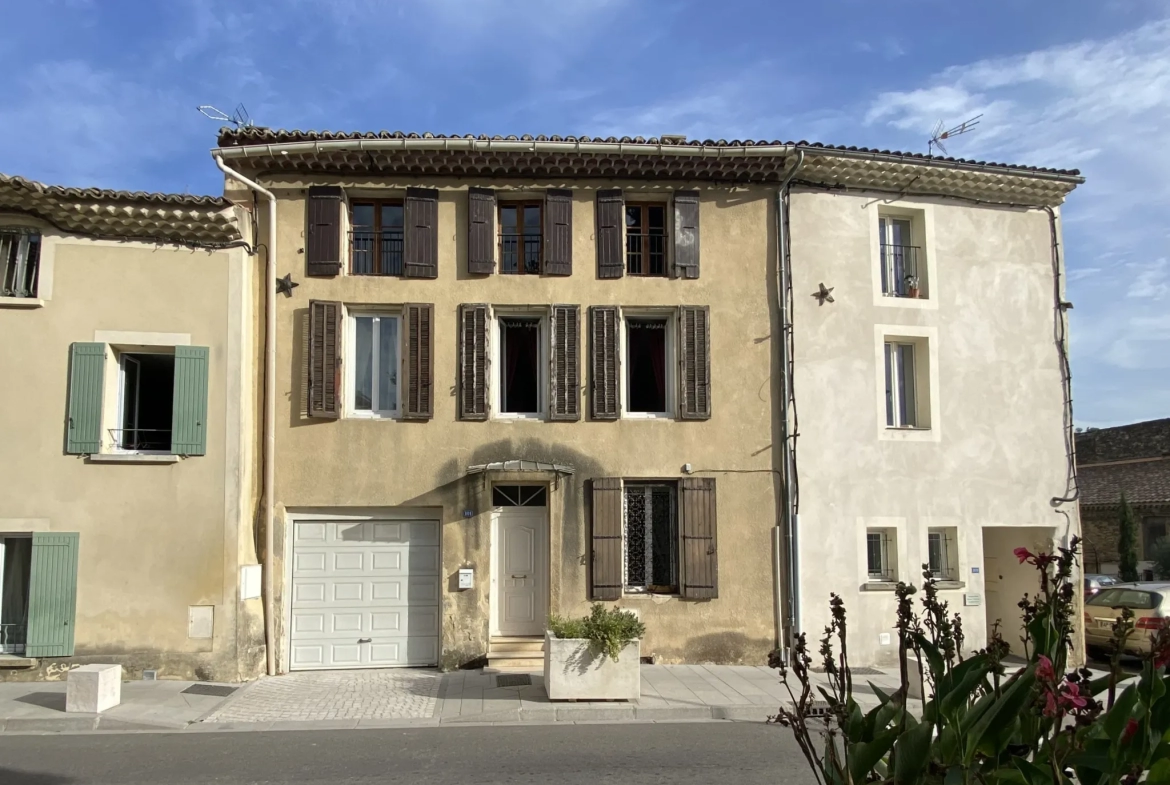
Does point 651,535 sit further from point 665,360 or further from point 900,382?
point 900,382

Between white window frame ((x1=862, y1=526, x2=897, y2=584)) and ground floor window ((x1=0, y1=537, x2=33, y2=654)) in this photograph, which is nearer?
ground floor window ((x1=0, y1=537, x2=33, y2=654))

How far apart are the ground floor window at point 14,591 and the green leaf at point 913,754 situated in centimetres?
1185

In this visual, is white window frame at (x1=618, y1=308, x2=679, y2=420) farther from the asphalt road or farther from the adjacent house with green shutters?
the adjacent house with green shutters

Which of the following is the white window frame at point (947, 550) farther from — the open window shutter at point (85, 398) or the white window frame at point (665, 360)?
the open window shutter at point (85, 398)

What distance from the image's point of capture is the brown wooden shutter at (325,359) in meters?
11.8

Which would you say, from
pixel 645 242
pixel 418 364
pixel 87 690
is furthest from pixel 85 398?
pixel 645 242

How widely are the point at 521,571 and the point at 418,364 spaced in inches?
131

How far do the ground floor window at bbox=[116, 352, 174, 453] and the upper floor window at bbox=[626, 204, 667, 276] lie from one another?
22.0 feet

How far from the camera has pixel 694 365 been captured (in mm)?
12484

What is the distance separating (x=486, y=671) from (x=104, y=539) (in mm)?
5238

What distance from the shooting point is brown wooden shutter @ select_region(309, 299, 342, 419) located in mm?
11820

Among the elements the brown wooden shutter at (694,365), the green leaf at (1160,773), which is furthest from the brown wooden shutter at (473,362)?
the green leaf at (1160,773)

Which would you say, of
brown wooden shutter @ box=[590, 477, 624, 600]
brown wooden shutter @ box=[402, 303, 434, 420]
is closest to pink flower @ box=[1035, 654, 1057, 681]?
brown wooden shutter @ box=[590, 477, 624, 600]

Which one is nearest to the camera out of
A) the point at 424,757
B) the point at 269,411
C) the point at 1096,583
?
the point at 424,757
